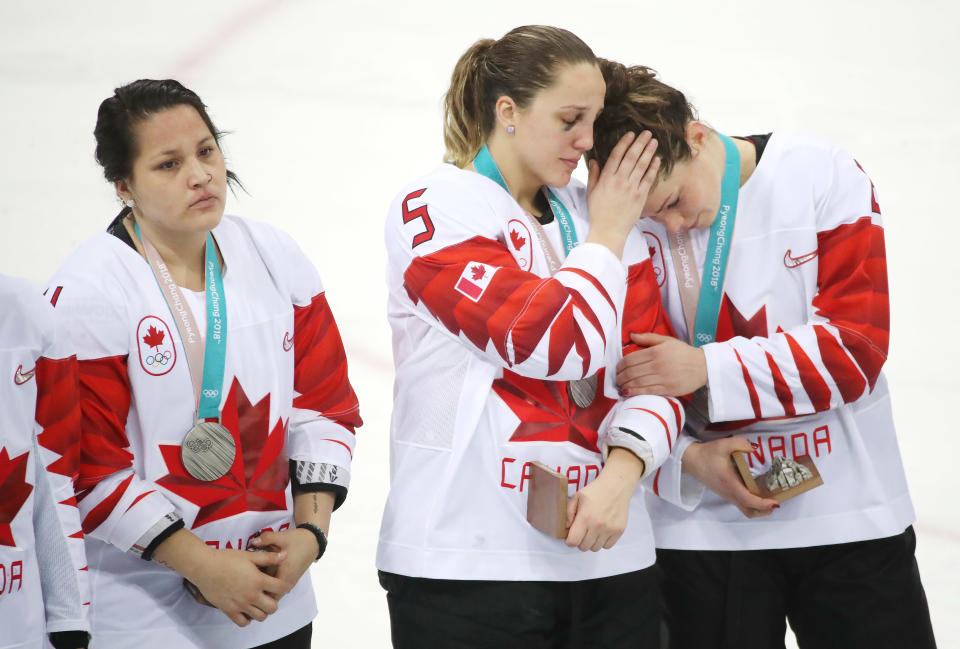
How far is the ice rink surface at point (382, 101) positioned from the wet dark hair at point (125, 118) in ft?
5.99

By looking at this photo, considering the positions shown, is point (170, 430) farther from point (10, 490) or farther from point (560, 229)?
point (560, 229)

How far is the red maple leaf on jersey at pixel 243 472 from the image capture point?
1.55m

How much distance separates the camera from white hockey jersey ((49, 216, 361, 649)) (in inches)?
59.1

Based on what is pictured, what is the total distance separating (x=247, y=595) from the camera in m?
1.53

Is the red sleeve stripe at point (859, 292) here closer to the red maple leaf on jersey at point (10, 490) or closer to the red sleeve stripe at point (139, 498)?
the red sleeve stripe at point (139, 498)

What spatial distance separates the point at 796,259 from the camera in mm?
1834

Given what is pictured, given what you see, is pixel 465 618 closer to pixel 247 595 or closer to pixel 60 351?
pixel 247 595

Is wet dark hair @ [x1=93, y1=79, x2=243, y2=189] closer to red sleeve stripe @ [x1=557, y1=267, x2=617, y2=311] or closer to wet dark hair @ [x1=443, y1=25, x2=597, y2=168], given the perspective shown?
wet dark hair @ [x1=443, y1=25, x2=597, y2=168]

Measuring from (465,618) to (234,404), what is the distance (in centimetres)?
45

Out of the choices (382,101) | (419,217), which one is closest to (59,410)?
(419,217)

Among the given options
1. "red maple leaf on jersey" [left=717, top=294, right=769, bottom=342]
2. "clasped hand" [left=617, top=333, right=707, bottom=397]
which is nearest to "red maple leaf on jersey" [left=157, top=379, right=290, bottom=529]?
"clasped hand" [left=617, top=333, right=707, bottom=397]

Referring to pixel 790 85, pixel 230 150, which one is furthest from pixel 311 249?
pixel 790 85

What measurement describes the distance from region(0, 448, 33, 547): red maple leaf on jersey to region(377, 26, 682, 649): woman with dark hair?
0.52 meters

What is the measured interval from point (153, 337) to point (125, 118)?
34 cm
